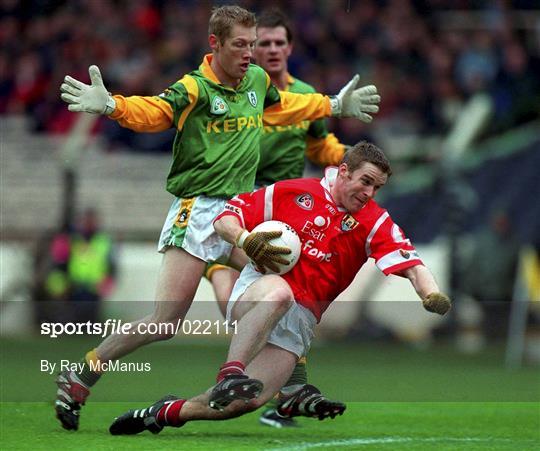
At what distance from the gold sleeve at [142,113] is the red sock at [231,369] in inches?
59.5

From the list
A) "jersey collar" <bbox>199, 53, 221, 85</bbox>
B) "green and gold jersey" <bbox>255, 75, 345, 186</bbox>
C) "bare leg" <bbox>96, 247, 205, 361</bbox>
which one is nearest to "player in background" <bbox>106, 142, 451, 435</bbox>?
"bare leg" <bbox>96, 247, 205, 361</bbox>

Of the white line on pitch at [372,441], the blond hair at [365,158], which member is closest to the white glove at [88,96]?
the blond hair at [365,158]

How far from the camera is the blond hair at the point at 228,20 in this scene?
320 inches

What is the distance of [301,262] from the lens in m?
7.75

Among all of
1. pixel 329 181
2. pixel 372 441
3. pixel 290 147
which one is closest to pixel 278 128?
pixel 290 147

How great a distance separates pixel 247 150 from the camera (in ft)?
27.5

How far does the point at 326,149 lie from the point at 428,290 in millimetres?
2535

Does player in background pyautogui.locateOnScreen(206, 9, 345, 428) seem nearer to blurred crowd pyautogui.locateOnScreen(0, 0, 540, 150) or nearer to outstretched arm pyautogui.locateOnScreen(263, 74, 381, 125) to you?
outstretched arm pyautogui.locateOnScreen(263, 74, 381, 125)

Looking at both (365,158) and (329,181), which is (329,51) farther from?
(365,158)

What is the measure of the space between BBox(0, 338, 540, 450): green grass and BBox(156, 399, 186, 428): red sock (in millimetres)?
117

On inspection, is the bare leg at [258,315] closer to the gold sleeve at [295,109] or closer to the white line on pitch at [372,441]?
the white line on pitch at [372,441]

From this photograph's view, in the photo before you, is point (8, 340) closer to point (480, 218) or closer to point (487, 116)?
point (480, 218)

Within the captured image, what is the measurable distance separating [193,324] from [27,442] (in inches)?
120

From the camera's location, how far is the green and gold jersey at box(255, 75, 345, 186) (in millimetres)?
9430
